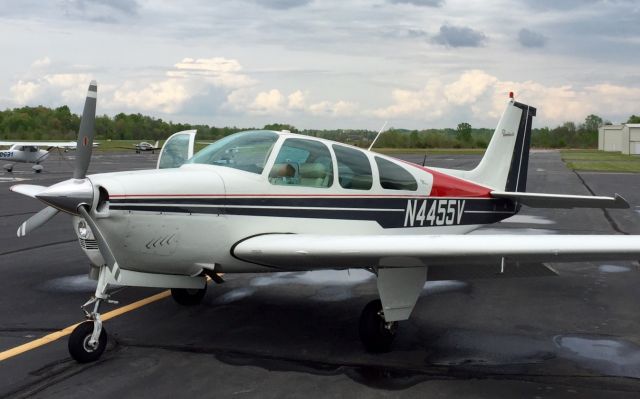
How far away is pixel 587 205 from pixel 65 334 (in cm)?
667

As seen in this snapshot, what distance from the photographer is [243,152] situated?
6.34 m

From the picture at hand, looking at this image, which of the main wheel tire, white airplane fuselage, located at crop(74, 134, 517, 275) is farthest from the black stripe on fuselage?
the main wheel tire

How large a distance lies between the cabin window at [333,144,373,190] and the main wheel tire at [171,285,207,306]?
220 centimetres

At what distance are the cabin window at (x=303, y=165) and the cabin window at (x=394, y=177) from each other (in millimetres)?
782

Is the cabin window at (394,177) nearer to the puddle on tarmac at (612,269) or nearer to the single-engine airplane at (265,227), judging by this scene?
the single-engine airplane at (265,227)

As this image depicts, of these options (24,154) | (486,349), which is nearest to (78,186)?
(486,349)

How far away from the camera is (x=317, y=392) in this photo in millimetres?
4848

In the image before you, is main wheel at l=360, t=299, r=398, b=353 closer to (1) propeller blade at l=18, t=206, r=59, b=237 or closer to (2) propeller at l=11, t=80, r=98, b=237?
(2) propeller at l=11, t=80, r=98, b=237

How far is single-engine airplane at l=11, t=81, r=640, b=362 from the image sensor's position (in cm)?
527

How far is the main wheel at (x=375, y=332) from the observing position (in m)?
5.86

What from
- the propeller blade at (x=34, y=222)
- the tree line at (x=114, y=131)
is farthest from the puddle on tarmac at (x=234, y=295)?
the tree line at (x=114, y=131)

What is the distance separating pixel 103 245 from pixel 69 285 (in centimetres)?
370

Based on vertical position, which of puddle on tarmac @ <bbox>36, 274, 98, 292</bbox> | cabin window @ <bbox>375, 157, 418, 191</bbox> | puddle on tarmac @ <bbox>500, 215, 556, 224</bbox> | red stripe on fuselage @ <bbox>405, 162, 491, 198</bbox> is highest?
cabin window @ <bbox>375, 157, 418, 191</bbox>

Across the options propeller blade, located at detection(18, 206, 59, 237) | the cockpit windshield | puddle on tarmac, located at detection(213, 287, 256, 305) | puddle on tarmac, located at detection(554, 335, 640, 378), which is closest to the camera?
puddle on tarmac, located at detection(554, 335, 640, 378)
